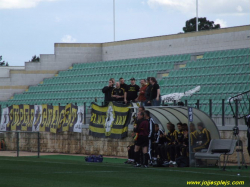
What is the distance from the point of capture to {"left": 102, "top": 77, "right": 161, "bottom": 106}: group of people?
64.1 feet

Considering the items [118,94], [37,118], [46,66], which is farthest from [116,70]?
[118,94]

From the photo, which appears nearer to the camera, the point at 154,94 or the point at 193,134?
the point at 193,134

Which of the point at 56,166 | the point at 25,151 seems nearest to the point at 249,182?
the point at 56,166

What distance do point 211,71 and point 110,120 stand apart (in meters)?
5.92

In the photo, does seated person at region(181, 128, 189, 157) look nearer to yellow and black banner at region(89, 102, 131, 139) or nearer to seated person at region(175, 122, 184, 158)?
seated person at region(175, 122, 184, 158)

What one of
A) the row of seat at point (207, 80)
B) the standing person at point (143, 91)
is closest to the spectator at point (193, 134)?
the standing person at point (143, 91)

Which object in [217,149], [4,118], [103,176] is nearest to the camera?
[103,176]

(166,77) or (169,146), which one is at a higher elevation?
(166,77)

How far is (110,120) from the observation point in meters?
22.9

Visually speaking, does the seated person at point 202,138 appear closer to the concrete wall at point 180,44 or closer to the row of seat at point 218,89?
the row of seat at point 218,89

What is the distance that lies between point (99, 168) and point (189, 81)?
10.9 metres

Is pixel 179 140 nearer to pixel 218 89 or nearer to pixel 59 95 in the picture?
pixel 218 89

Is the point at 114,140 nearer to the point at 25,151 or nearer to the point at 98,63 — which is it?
the point at 25,151

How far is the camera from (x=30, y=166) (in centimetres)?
1722
